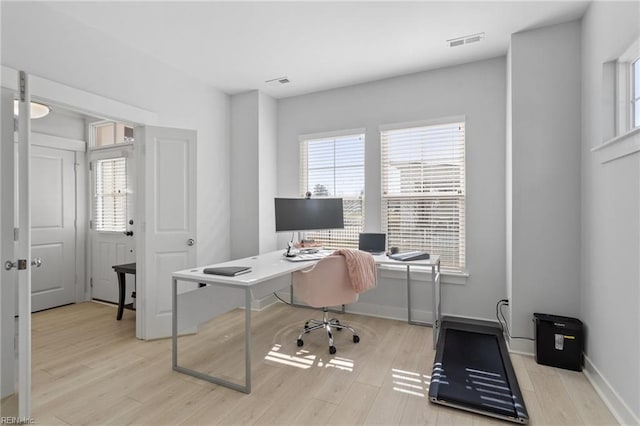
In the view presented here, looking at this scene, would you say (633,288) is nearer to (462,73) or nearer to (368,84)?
(462,73)

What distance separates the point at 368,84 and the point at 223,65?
1705 millimetres

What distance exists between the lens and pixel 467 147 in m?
3.46

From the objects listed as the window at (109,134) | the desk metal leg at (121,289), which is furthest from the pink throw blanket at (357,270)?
the window at (109,134)

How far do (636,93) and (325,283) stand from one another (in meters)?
2.57

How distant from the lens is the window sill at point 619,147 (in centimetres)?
179

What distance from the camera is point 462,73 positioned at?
347 cm

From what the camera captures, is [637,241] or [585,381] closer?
[637,241]

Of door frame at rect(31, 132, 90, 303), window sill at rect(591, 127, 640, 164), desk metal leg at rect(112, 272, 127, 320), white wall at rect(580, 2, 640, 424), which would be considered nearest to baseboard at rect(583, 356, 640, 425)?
white wall at rect(580, 2, 640, 424)

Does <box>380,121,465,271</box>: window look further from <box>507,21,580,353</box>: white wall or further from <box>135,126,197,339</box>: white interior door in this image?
<box>135,126,197,339</box>: white interior door

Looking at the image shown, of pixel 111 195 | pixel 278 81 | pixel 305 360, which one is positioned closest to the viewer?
pixel 305 360

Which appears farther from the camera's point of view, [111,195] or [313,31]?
[111,195]

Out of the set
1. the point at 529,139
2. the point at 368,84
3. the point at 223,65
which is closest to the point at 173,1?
the point at 223,65

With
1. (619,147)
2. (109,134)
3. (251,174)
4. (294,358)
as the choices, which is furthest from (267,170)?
(619,147)

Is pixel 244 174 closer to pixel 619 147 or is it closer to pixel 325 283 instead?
pixel 325 283
